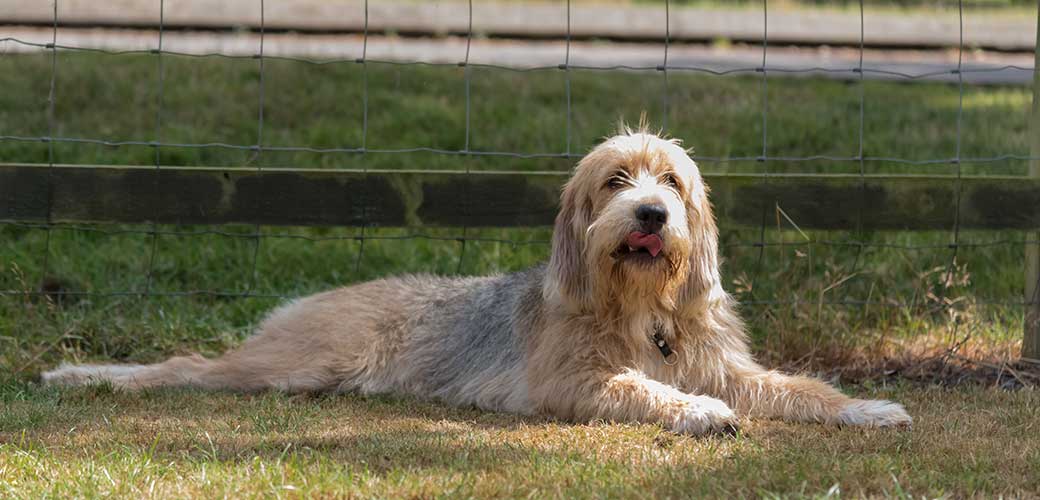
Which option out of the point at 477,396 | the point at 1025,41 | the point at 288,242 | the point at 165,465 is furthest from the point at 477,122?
the point at 1025,41

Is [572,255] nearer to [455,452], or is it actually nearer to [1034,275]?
[455,452]

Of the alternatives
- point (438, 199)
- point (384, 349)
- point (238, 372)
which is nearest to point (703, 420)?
point (384, 349)

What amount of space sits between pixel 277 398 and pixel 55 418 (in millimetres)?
1035

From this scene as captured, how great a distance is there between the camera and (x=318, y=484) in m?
4.16

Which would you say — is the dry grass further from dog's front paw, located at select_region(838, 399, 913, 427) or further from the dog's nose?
the dog's nose

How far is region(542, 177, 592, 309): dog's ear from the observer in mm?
5629

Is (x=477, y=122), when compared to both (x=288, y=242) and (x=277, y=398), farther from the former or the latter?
(x=277, y=398)

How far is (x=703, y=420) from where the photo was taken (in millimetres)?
5105

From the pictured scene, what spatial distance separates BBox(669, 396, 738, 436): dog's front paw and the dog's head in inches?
23.0

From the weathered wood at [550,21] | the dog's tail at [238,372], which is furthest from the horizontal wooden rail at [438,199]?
the weathered wood at [550,21]

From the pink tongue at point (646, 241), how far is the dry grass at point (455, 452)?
2.44ft

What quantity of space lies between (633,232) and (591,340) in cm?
65

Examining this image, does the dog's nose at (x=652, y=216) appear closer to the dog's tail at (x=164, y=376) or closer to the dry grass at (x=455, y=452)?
the dry grass at (x=455, y=452)

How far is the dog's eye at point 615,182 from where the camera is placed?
18.2ft
